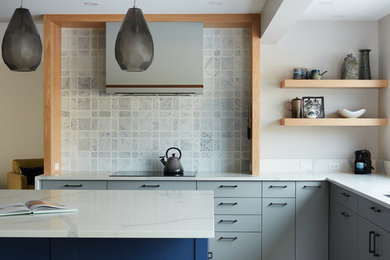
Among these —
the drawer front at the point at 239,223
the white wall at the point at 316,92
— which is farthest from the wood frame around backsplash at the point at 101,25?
the drawer front at the point at 239,223

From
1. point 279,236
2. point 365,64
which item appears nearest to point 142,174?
point 279,236

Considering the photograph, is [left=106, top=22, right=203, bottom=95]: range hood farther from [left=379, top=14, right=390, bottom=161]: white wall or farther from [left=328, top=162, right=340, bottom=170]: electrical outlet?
[left=379, top=14, right=390, bottom=161]: white wall

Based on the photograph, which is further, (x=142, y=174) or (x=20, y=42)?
(x=142, y=174)

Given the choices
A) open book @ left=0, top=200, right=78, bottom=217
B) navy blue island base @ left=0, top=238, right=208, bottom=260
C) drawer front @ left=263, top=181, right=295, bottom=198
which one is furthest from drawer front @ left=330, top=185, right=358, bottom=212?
open book @ left=0, top=200, right=78, bottom=217

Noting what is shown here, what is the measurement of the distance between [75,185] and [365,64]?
10.2 feet

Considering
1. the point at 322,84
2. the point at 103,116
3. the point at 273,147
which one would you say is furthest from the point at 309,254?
the point at 103,116

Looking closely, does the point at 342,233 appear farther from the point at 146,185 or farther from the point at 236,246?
the point at 146,185

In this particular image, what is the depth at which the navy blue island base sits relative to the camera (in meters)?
2.17

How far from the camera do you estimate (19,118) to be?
653 centimetres

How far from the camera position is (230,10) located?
13.9 feet

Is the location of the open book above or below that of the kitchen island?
above

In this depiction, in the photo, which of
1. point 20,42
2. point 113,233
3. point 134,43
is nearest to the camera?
point 113,233

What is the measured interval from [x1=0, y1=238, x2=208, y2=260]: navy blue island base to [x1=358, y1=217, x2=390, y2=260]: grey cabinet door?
4.41 feet

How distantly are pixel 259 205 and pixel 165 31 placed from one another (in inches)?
75.0
